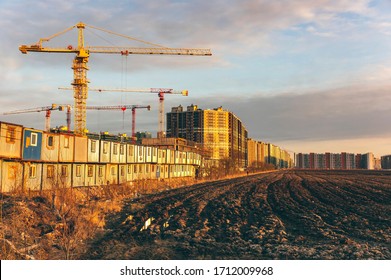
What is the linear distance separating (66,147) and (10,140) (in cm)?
710

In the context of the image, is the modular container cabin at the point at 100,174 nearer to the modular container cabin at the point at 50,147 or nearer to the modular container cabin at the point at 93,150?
the modular container cabin at the point at 93,150

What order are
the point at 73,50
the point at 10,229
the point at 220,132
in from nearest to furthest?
1. the point at 10,229
2. the point at 73,50
3. the point at 220,132

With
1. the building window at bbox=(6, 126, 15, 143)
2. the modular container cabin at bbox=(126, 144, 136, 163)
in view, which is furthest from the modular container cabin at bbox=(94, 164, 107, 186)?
the building window at bbox=(6, 126, 15, 143)

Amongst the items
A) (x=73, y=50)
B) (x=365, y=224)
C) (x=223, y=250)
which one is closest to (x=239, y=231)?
(x=223, y=250)

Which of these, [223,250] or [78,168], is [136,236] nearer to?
[223,250]

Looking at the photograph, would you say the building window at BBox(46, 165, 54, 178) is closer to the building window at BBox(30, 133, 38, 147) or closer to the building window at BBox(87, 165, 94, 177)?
the building window at BBox(30, 133, 38, 147)

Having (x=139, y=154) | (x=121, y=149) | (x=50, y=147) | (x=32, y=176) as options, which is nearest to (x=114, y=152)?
(x=121, y=149)

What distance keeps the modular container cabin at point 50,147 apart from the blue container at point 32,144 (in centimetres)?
48

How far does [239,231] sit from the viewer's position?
17.3 metres

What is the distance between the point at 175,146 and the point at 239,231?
100324 mm

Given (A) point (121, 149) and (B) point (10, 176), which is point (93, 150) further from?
(B) point (10, 176)

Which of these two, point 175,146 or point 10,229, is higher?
point 175,146

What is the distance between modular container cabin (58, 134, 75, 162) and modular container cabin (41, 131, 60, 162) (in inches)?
16.6
